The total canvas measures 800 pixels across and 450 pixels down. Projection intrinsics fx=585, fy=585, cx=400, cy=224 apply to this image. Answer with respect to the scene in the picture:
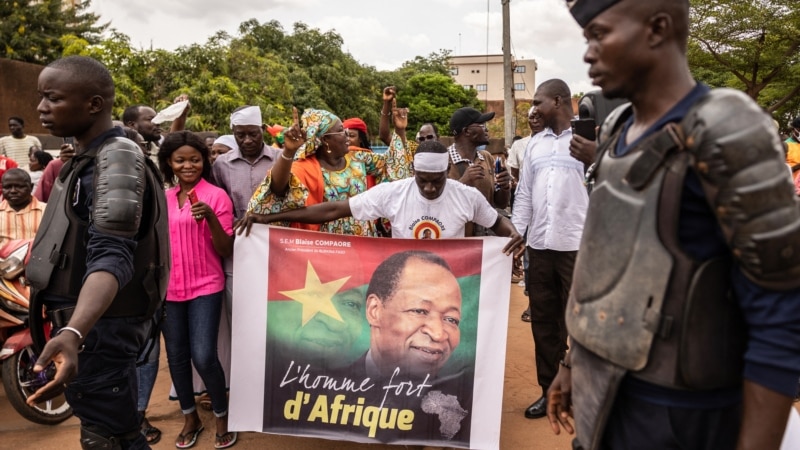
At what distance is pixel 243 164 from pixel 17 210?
208cm

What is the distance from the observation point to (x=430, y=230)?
3.54 meters

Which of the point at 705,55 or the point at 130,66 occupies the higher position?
the point at 705,55

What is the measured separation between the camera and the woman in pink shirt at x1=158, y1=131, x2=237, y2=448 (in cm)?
360

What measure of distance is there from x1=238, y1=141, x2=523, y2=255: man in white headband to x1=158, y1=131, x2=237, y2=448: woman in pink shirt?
0.93ft

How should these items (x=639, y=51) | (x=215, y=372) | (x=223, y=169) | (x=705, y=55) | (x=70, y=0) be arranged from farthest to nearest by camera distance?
(x=70, y=0) → (x=705, y=55) → (x=223, y=169) → (x=215, y=372) → (x=639, y=51)

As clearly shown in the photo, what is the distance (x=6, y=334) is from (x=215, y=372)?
180 cm

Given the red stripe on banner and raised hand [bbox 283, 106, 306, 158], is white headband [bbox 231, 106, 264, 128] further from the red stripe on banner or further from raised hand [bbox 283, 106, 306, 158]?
the red stripe on banner

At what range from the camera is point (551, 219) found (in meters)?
3.94

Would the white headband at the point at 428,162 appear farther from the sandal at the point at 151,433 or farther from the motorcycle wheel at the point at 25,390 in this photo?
the motorcycle wheel at the point at 25,390

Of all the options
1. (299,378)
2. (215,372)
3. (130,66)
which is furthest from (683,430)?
(130,66)

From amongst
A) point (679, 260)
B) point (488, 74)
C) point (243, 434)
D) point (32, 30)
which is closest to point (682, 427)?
point (679, 260)

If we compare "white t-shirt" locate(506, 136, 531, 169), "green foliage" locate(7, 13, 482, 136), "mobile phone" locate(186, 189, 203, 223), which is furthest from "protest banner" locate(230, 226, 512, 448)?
"green foliage" locate(7, 13, 482, 136)

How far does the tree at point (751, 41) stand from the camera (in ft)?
64.4

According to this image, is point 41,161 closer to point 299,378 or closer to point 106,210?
point 299,378
